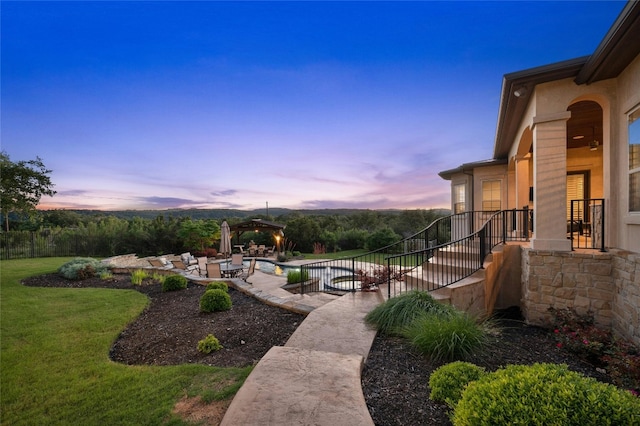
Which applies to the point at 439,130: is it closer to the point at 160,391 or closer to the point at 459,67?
the point at 459,67

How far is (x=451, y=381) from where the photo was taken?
2.30m

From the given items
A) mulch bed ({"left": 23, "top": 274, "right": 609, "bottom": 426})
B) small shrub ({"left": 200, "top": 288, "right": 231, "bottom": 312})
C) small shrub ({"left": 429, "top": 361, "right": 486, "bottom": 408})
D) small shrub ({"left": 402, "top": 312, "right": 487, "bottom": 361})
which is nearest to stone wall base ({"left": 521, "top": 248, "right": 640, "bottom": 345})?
mulch bed ({"left": 23, "top": 274, "right": 609, "bottom": 426})

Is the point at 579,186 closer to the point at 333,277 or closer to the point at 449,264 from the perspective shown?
the point at 449,264

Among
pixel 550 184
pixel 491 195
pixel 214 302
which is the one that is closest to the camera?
pixel 550 184

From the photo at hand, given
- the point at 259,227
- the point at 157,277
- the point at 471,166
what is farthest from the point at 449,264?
the point at 259,227

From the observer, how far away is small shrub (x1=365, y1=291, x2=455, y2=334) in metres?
3.89

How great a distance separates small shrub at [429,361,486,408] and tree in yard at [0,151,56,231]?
1244 centimetres

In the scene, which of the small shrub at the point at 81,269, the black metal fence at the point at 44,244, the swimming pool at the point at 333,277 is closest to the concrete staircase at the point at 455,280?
the swimming pool at the point at 333,277

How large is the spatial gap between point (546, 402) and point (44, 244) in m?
23.3

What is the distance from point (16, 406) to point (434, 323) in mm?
4642

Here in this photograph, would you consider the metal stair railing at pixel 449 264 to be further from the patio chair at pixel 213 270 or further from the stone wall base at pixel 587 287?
the patio chair at pixel 213 270

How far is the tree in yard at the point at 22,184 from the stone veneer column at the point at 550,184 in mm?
14337

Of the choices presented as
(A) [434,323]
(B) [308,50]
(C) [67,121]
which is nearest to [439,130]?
(B) [308,50]

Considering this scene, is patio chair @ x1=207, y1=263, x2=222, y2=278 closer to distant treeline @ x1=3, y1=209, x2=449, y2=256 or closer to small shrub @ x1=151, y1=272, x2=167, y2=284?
small shrub @ x1=151, y1=272, x2=167, y2=284
